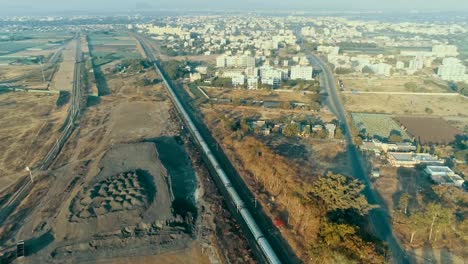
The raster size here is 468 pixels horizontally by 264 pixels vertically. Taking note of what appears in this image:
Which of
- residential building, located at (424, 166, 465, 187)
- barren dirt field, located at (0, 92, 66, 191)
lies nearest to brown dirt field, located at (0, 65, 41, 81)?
barren dirt field, located at (0, 92, 66, 191)

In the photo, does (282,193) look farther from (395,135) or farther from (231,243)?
(395,135)

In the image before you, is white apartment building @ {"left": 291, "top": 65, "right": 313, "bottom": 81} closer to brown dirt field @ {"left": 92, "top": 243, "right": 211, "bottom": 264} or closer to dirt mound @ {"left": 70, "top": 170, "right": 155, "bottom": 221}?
dirt mound @ {"left": 70, "top": 170, "right": 155, "bottom": 221}

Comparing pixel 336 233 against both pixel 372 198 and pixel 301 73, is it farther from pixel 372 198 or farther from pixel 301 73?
pixel 301 73

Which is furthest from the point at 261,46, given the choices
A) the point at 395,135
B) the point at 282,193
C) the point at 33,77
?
the point at 282,193

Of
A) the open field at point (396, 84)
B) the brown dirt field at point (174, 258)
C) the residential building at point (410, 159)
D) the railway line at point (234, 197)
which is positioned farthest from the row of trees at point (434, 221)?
the open field at point (396, 84)

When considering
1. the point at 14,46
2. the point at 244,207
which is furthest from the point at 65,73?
the point at 244,207

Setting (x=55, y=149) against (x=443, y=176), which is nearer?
(x=443, y=176)

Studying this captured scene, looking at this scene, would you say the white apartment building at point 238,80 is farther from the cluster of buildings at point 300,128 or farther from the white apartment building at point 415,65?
the white apartment building at point 415,65
